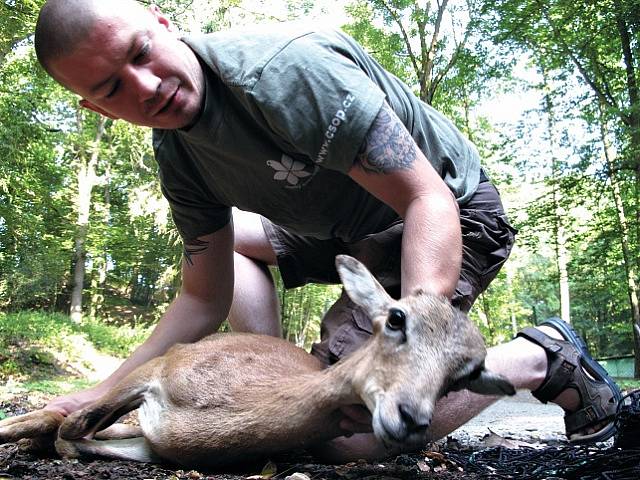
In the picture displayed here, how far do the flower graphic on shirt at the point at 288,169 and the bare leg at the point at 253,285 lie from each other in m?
1.27

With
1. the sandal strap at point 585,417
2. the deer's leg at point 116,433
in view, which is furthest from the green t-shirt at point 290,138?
the sandal strap at point 585,417

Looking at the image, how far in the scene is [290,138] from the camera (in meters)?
2.81

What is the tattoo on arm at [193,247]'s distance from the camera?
391cm

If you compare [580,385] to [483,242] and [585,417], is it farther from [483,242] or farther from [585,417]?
[483,242]

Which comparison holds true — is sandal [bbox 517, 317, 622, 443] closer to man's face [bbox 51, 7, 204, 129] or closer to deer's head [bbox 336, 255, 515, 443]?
deer's head [bbox 336, 255, 515, 443]

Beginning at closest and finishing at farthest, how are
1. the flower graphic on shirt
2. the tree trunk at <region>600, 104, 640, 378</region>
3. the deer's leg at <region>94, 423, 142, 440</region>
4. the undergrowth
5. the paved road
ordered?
1. the flower graphic on shirt
2. the deer's leg at <region>94, 423, 142, 440</region>
3. the paved road
4. the tree trunk at <region>600, 104, 640, 378</region>
5. the undergrowth

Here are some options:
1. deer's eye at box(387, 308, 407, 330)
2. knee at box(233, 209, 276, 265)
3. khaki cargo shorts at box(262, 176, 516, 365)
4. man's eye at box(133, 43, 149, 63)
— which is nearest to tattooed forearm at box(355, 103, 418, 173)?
deer's eye at box(387, 308, 407, 330)

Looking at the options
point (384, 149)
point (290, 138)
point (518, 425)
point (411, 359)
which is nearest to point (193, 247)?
point (290, 138)

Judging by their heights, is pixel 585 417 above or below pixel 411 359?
below

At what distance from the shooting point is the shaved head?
2.79 meters

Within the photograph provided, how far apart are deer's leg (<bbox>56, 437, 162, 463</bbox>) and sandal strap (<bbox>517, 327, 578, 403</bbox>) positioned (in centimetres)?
213

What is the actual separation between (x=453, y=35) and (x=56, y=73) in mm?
13245

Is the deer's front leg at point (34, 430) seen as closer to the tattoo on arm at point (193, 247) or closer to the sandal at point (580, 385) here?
the tattoo on arm at point (193, 247)

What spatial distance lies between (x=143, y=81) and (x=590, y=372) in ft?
9.34
